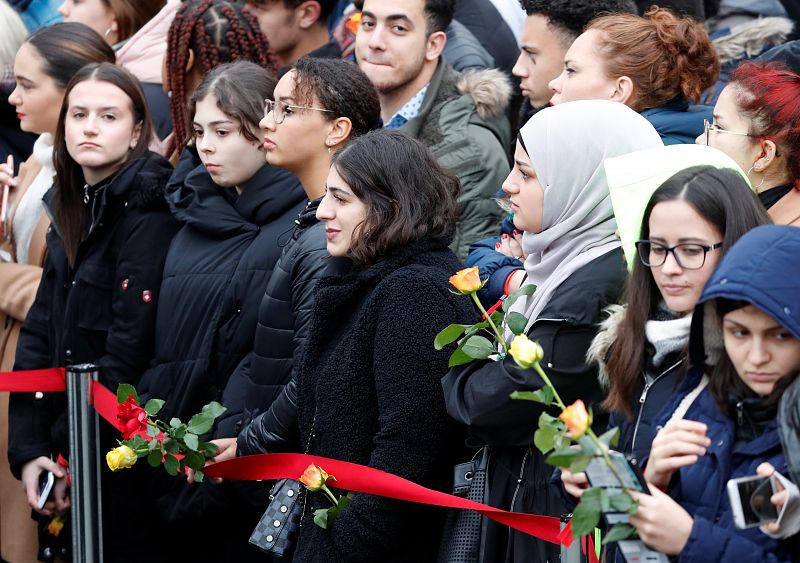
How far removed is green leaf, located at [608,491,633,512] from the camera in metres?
2.84

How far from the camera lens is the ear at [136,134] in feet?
19.5

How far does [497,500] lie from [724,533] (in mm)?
1109

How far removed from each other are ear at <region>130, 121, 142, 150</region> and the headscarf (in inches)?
101

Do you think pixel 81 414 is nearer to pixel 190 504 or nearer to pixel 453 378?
pixel 190 504

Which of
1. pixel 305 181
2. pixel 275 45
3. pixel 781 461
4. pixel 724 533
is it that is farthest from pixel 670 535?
pixel 275 45

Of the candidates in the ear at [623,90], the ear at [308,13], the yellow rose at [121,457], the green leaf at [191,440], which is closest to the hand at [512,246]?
the ear at [623,90]

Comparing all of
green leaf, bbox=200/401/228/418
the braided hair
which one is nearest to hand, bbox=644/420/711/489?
green leaf, bbox=200/401/228/418

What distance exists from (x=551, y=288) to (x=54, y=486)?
9.99 ft

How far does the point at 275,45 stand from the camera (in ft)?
23.5

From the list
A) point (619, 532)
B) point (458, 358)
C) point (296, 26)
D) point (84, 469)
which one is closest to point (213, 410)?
point (84, 469)

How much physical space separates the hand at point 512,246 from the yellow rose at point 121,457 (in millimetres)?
1559

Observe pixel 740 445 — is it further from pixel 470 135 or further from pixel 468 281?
pixel 470 135

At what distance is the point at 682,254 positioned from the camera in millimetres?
3283

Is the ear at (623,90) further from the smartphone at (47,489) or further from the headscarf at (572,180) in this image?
the smartphone at (47,489)
